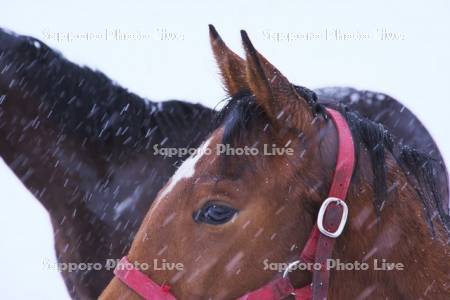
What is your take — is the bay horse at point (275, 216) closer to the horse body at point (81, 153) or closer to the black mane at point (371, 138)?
the black mane at point (371, 138)

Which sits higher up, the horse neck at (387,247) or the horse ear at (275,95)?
the horse ear at (275,95)

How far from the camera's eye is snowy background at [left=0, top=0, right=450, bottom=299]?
8922 mm

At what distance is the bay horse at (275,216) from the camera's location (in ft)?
5.65

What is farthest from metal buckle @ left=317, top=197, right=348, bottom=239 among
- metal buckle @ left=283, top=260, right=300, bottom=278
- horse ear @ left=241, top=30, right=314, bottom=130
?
horse ear @ left=241, top=30, right=314, bottom=130

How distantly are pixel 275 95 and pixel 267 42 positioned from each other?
875 cm

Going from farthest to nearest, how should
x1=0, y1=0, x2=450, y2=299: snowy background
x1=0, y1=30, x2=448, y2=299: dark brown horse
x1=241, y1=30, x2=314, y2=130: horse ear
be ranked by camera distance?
x1=0, y1=0, x2=450, y2=299: snowy background < x1=0, y1=30, x2=448, y2=299: dark brown horse < x1=241, y1=30, x2=314, y2=130: horse ear

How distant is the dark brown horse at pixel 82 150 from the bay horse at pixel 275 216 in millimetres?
1843

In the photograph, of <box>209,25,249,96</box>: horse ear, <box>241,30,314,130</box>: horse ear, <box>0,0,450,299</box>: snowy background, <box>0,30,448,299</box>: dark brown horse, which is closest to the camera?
<box>241,30,314,130</box>: horse ear

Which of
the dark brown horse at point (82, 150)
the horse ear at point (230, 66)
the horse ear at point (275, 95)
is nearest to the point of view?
the horse ear at point (275, 95)

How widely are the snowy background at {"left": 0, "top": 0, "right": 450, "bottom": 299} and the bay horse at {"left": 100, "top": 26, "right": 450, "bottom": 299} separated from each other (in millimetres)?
6392

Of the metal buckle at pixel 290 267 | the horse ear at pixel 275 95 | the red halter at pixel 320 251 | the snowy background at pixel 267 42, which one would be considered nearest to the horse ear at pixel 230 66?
the horse ear at pixel 275 95

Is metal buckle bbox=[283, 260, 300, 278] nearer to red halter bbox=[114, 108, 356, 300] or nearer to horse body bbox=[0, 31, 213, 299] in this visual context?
red halter bbox=[114, 108, 356, 300]

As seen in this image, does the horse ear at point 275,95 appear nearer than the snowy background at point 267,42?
Yes

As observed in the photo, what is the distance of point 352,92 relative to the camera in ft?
16.5
